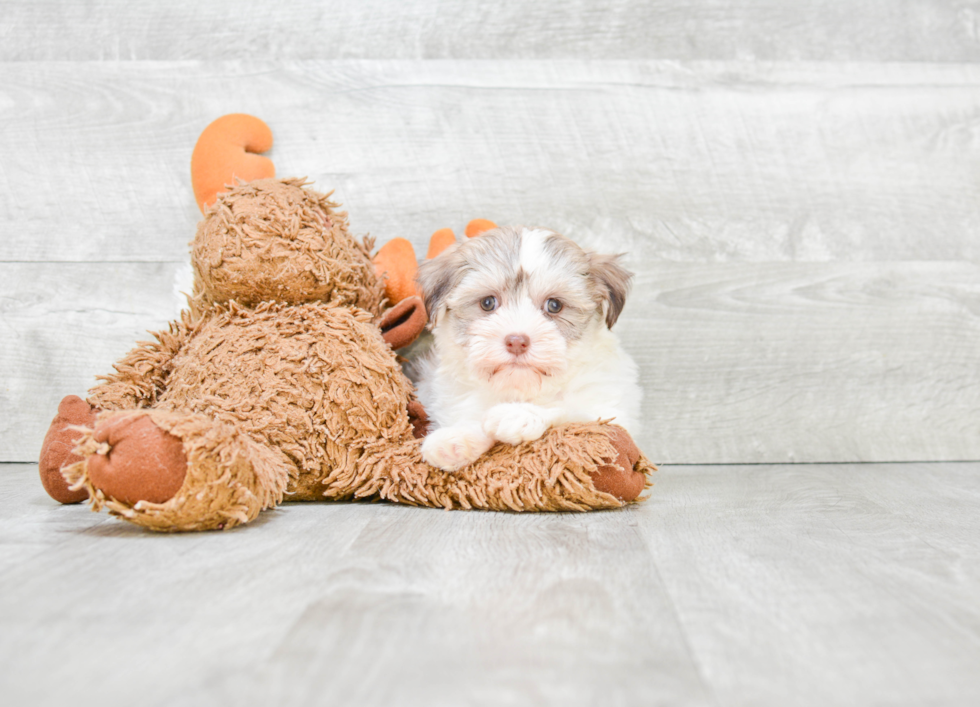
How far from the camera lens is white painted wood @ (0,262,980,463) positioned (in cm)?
227

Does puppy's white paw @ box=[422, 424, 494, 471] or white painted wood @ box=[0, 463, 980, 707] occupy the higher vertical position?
puppy's white paw @ box=[422, 424, 494, 471]

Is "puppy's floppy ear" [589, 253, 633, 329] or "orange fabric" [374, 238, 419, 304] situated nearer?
"puppy's floppy ear" [589, 253, 633, 329]

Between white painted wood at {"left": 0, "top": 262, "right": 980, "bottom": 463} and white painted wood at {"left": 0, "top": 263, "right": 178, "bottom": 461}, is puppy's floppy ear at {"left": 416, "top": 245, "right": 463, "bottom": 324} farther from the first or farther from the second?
white painted wood at {"left": 0, "top": 263, "right": 178, "bottom": 461}

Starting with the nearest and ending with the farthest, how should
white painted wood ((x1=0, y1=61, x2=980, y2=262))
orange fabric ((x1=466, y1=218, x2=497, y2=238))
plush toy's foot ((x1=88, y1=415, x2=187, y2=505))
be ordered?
plush toy's foot ((x1=88, y1=415, x2=187, y2=505)) < orange fabric ((x1=466, y1=218, x2=497, y2=238)) < white painted wood ((x1=0, y1=61, x2=980, y2=262))

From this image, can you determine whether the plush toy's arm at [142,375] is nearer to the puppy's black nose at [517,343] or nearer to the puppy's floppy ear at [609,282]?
the puppy's black nose at [517,343]

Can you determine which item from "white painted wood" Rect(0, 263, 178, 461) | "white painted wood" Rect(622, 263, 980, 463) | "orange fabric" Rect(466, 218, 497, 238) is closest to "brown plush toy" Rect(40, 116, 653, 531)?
"orange fabric" Rect(466, 218, 497, 238)

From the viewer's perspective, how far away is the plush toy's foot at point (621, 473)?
1.56m

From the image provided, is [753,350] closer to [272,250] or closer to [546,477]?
[546,477]

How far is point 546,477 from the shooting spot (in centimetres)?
155

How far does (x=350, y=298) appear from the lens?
5.95 feet

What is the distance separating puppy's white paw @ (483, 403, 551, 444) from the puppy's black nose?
0.39 ft

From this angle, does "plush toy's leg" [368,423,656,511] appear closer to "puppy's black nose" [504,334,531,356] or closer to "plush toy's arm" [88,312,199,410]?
"puppy's black nose" [504,334,531,356]

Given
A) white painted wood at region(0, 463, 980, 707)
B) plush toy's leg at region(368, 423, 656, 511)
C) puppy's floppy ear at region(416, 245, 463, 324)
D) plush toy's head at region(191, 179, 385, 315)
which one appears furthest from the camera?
puppy's floppy ear at region(416, 245, 463, 324)

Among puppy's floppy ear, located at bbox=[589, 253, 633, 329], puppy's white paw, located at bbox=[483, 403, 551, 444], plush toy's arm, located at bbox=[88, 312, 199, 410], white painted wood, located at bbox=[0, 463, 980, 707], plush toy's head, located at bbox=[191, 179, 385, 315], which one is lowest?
white painted wood, located at bbox=[0, 463, 980, 707]
